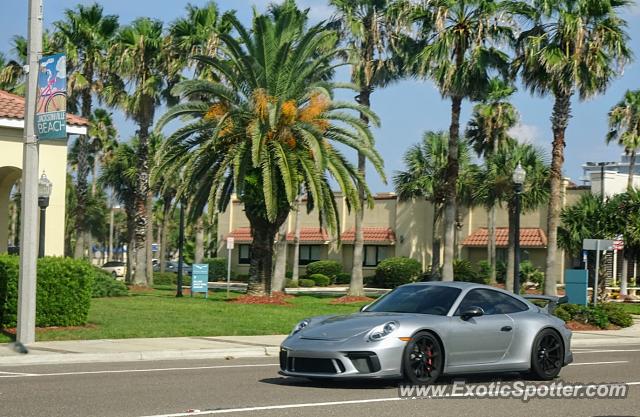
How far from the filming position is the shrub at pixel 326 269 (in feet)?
207

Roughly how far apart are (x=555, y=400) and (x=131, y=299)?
2258cm

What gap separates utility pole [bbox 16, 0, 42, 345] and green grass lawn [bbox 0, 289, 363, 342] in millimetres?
1092

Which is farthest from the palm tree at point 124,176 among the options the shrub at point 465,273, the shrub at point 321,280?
the shrub at point 465,273

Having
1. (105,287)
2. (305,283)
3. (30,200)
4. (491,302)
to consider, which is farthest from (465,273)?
(491,302)

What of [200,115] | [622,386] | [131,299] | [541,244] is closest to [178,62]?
[200,115]

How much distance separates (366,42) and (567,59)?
422 inches

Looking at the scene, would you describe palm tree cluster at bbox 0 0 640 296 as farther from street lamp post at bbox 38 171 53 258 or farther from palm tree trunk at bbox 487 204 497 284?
street lamp post at bbox 38 171 53 258

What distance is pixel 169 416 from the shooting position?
9.82 m

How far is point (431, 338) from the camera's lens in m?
12.6

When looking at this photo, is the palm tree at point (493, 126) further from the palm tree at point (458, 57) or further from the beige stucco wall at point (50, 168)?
the beige stucco wall at point (50, 168)

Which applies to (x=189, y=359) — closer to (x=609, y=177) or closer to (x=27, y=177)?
(x=27, y=177)

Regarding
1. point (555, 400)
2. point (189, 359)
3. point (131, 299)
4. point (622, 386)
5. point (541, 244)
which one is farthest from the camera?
point (541, 244)

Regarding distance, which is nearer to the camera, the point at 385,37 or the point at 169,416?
the point at 169,416

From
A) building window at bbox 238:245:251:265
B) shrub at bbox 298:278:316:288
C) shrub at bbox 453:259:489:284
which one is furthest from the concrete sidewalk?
building window at bbox 238:245:251:265
